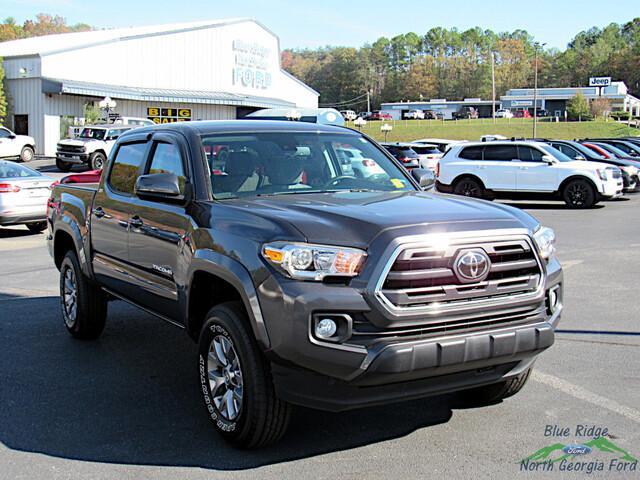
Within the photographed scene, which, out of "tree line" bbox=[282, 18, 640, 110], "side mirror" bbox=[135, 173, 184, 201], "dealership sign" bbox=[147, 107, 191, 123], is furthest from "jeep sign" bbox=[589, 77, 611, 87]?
"side mirror" bbox=[135, 173, 184, 201]

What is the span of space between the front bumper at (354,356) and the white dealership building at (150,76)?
4155cm

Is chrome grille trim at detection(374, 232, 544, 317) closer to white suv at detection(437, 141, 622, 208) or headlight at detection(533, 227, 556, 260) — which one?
headlight at detection(533, 227, 556, 260)

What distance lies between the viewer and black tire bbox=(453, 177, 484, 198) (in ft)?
69.8

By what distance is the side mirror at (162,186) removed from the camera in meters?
4.95

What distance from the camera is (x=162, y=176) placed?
16.5ft

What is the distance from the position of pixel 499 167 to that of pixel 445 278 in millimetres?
17472

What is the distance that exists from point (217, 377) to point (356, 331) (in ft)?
3.63

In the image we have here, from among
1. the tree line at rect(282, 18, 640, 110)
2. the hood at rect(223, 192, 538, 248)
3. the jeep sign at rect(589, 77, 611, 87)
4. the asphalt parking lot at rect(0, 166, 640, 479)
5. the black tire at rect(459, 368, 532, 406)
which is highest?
the tree line at rect(282, 18, 640, 110)

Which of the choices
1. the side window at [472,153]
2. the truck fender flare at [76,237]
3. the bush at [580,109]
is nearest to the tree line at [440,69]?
the bush at [580,109]

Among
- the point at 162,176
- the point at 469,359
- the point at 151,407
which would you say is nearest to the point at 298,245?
the point at 469,359

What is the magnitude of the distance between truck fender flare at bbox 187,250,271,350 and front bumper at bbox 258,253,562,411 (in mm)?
52

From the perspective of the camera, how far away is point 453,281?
3982 millimetres

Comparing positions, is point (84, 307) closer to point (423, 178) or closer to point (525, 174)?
point (423, 178)

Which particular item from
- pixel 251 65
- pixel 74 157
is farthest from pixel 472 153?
pixel 251 65
